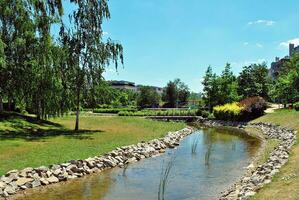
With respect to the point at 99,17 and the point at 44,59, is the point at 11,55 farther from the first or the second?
the point at 99,17

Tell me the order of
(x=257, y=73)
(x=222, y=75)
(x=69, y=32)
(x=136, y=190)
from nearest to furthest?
1. (x=136, y=190)
2. (x=69, y=32)
3. (x=222, y=75)
4. (x=257, y=73)

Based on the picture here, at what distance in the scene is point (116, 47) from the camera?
106ft

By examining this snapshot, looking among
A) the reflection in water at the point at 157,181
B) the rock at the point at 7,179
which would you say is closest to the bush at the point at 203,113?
the reflection in water at the point at 157,181

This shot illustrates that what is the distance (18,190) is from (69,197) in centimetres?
202

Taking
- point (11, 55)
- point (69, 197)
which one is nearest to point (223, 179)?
point (69, 197)

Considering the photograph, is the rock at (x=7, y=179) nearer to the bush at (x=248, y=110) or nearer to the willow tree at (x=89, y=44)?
the willow tree at (x=89, y=44)

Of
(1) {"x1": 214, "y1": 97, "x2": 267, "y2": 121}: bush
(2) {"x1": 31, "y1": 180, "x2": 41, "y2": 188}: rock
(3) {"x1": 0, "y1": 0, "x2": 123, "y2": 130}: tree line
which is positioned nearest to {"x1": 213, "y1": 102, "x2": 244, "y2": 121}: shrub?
(1) {"x1": 214, "y1": 97, "x2": 267, "y2": 121}: bush

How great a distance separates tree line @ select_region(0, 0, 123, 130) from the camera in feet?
103

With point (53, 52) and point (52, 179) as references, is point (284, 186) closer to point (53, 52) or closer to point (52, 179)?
point (52, 179)

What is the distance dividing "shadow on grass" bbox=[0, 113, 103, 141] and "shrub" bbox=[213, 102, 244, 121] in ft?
92.5

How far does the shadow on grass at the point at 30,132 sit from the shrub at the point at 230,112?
92.5 ft

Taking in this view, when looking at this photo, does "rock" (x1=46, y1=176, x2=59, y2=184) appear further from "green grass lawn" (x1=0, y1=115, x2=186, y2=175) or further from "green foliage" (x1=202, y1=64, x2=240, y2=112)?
"green foliage" (x1=202, y1=64, x2=240, y2=112)

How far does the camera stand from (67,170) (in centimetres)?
1720

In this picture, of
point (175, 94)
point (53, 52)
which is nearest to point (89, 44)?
point (53, 52)
